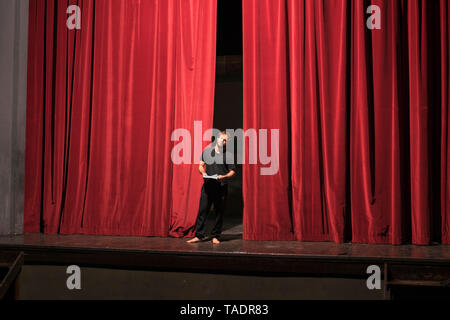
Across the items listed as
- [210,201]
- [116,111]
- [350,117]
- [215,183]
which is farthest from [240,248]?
[116,111]

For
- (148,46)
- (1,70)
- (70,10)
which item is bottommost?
(1,70)

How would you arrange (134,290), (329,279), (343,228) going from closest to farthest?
(329,279)
(134,290)
(343,228)

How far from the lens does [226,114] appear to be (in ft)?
21.6

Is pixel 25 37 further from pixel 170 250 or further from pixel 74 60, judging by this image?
pixel 170 250

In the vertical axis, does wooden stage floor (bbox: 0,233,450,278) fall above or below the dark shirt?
below

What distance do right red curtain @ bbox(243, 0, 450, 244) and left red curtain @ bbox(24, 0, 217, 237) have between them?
64 centimetres

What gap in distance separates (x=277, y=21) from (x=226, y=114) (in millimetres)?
2537

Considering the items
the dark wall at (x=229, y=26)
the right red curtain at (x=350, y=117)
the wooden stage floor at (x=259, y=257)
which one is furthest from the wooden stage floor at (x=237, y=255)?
the dark wall at (x=229, y=26)

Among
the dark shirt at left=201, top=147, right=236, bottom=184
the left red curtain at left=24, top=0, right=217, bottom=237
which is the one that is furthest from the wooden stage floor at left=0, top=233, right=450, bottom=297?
the dark shirt at left=201, top=147, right=236, bottom=184

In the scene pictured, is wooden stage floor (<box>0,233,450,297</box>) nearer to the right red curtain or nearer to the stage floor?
the stage floor

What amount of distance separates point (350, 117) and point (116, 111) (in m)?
2.58

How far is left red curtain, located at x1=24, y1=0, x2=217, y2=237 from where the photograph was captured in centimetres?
433

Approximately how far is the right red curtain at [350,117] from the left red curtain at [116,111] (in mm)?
644

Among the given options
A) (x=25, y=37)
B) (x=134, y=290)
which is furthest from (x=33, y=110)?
(x=134, y=290)
